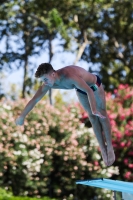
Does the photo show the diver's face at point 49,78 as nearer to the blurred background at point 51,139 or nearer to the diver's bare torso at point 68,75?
the diver's bare torso at point 68,75

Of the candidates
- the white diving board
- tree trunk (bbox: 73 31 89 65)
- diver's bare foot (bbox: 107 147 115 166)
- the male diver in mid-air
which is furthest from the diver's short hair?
tree trunk (bbox: 73 31 89 65)

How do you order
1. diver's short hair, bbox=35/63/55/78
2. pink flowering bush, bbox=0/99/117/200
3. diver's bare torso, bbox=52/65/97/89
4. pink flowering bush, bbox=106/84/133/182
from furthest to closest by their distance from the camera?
pink flowering bush, bbox=106/84/133/182 < pink flowering bush, bbox=0/99/117/200 < diver's bare torso, bbox=52/65/97/89 < diver's short hair, bbox=35/63/55/78

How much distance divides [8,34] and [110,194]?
9.26 meters

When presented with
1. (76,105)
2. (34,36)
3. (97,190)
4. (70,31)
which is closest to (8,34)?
(34,36)

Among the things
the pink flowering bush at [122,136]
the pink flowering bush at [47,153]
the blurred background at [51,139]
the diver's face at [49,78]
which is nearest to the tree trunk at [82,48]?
the blurred background at [51,139]

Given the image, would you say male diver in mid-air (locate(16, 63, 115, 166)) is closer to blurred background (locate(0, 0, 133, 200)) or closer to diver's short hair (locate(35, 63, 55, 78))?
diver's short hair (locate(35, 63, 55, 78))

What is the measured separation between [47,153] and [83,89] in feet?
25.7

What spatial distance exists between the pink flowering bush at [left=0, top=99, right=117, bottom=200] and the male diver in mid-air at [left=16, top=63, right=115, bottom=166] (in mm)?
6381

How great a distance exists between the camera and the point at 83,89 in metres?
4.62

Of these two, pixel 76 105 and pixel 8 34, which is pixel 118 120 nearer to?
pixel 76 105

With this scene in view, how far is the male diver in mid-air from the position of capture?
4.56 metres

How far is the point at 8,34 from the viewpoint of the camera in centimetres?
2075

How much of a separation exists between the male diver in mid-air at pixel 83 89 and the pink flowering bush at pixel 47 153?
638 centimetres

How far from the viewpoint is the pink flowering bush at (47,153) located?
38.6ft
